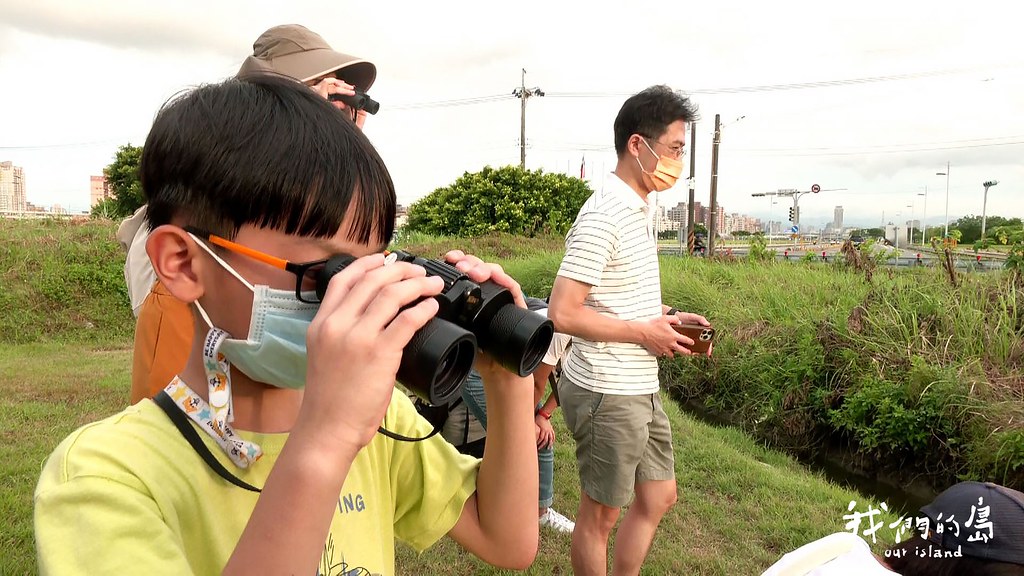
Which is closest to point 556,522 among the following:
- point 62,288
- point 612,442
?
point 612,442

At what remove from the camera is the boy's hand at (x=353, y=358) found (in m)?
0.78

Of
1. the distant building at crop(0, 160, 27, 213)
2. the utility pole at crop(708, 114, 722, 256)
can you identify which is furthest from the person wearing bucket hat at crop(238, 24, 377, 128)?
the distant building at crop(0, 160, 27, 213)

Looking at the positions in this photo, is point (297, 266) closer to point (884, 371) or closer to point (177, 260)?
point (177, 260)

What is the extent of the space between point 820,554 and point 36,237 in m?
11.9

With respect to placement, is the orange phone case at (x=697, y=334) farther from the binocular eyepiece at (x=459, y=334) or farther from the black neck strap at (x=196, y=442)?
the black neck strap at (x=196, y=442)

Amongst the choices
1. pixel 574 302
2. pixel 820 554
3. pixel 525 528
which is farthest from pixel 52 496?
pixel 574 302

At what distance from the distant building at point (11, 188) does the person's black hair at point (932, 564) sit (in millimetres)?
43448

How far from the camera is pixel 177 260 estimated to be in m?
1.05

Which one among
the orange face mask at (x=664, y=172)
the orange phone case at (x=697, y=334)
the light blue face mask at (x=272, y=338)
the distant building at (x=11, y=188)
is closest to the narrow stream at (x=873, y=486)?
the orange phone case at (x=697, y=334)

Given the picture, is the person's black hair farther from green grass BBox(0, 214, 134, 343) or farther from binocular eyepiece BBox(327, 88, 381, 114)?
green grass BBox(0, 214, 134, 343)

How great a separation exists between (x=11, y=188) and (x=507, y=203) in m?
34.2

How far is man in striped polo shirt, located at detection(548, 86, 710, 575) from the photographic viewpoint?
239 centimetres

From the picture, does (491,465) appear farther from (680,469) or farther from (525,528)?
(680,469)

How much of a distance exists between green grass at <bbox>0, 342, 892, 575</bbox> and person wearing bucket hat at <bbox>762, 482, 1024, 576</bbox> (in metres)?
1.67
